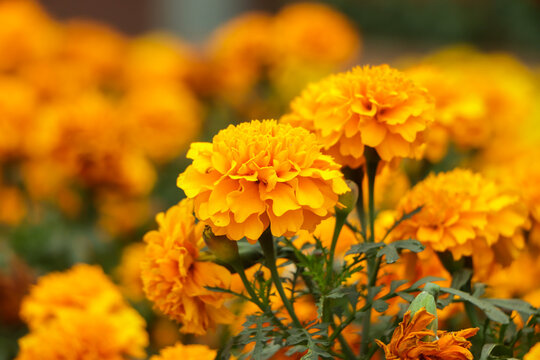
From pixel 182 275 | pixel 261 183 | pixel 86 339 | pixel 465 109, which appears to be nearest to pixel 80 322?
pixel 86 339

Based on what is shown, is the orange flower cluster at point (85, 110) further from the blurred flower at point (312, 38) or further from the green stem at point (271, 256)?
the green stem at point (271, 256)

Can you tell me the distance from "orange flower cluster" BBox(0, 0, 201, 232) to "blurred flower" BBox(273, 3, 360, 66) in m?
0.51

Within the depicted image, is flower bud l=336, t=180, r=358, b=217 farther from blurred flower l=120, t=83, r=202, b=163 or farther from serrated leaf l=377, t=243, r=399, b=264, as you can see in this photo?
blurred flower l=120, t=83, r=202, b=163

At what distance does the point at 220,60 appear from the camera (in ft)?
11.8

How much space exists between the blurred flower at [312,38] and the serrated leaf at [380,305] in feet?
8.20

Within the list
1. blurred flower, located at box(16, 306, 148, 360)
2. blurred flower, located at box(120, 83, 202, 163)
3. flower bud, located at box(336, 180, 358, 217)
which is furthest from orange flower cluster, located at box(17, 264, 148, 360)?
blurred flower, located at box(120, 83, 202, 163)

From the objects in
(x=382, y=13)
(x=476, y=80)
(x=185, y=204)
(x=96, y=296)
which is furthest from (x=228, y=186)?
(x=382, y=13)

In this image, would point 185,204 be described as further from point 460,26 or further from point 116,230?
point 460,26

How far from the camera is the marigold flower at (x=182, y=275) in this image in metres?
1.07

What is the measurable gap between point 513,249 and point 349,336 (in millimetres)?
302

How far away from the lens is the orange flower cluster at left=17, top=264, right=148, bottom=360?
133 cm

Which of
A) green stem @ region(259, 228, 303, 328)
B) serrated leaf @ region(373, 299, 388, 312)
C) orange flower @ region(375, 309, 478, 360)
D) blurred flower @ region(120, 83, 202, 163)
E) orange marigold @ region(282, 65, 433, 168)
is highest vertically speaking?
blurred flower @ region(120, 83, 202, 163)

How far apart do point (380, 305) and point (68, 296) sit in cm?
80

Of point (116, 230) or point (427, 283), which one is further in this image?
point (116, 230)
